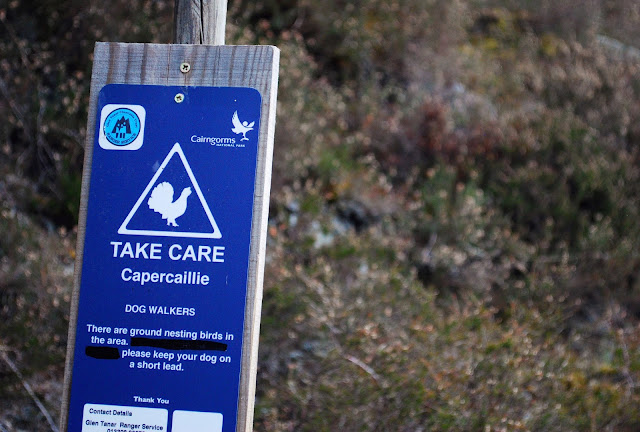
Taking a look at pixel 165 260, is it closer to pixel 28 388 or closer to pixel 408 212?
pixel 28 388

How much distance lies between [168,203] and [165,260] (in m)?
0.19

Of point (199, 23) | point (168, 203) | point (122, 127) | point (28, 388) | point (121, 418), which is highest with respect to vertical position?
point (199, 23)

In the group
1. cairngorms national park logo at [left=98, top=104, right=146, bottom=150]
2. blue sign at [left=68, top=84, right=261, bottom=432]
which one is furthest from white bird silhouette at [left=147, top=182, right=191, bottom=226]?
cairngorms national park logo at [left=98, top=104, right=146, bottom=150]

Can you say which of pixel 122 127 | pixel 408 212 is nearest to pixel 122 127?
pixel 122 127

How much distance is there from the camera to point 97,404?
2.26 meters

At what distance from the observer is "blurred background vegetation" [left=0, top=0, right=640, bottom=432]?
3.87 metres

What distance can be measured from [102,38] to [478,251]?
365 centimetres

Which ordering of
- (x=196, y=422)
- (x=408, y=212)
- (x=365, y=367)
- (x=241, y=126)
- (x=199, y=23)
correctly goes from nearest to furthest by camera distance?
(x=196, y=422)
(x=241, y=126)
(x=199, y=23)
(x=365, y=367)
(x=408, y=212)

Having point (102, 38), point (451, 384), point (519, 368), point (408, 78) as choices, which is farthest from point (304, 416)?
point (408, 78)

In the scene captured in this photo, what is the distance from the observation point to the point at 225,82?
7.79 ft

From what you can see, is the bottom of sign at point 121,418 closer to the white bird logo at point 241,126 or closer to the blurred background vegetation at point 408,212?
the white bird logo at point 241,126

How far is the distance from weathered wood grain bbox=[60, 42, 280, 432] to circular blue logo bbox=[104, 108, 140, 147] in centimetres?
7

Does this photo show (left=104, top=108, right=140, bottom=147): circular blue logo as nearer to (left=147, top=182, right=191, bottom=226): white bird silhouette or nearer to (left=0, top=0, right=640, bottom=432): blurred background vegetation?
(left=147, top=182, right=191, bottom=226): white bird silhouette

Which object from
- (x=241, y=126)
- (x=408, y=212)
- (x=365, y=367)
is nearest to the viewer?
(x=241, y=126)
